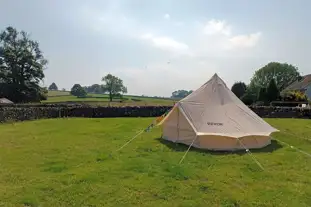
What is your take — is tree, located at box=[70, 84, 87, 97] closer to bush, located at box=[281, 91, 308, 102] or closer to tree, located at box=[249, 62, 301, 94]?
tree, located at box=[249, 62, 301, 94]

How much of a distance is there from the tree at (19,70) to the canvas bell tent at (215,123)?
42714mm

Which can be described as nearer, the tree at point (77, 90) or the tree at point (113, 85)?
the tree at point (77, 90)

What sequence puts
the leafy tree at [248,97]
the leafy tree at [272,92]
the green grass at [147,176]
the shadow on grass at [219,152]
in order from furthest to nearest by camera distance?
the leafy tree at [248,97] < the leafy tree at [272,92] < the shadow on grass at [219,152] < the green grass at [147,176]

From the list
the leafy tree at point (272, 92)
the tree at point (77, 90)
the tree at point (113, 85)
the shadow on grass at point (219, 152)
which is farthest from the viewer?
the tree at point (113, 85)

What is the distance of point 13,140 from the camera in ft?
41.9

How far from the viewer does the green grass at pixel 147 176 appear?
588 centimetres

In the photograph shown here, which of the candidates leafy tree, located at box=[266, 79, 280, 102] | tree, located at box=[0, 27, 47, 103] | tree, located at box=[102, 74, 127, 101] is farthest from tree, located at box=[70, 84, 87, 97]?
leafy tree, located at box=[266, 79, 280, 102]

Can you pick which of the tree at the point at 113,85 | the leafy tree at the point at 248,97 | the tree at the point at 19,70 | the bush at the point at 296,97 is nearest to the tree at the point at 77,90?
the tree at the point at 113,85

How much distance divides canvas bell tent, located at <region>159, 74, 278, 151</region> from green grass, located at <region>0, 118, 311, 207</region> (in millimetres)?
506

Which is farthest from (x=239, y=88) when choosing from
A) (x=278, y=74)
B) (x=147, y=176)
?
(x=147, y=176)

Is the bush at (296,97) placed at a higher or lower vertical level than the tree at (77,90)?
lower

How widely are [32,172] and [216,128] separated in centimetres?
607

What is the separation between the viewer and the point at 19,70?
50469 mm

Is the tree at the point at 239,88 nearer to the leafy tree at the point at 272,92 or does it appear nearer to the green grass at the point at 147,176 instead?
the leafy tree at the point at 272,92
